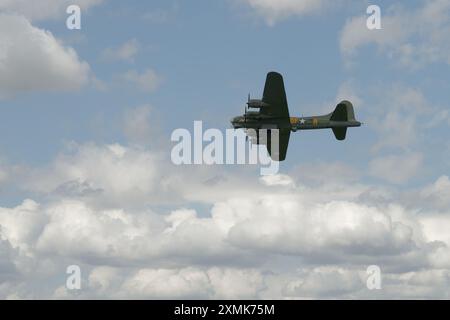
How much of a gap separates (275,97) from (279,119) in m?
3.87

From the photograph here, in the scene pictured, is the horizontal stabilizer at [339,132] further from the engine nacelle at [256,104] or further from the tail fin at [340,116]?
the engine nacelle at [256,104]

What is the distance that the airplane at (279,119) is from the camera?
88688mm

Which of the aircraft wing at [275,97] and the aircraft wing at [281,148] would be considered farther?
the aircraft wing at [281,148]

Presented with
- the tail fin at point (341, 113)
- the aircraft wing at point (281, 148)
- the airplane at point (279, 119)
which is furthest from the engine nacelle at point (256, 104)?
the tail fin at point (341, 113)

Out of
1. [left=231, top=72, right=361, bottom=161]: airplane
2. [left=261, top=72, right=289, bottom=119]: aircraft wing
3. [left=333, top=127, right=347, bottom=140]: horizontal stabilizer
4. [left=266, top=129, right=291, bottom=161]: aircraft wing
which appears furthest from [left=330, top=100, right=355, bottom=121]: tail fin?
[left=261, top=72, right=289, bottom=119]: aircraft wing

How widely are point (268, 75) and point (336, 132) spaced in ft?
45.7

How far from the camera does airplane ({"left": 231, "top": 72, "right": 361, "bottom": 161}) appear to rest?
8869 centimetres

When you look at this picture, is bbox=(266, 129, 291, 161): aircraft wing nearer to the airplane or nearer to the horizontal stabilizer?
the airplane

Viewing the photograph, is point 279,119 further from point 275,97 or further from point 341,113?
point 341,113
